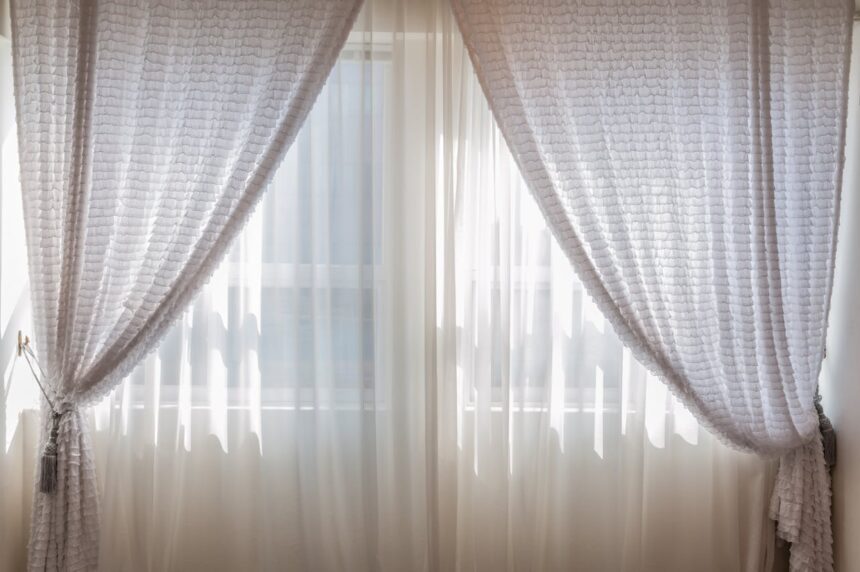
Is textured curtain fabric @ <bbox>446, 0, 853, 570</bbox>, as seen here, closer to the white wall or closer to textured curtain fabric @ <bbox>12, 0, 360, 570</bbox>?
the white wall

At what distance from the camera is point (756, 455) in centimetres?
234

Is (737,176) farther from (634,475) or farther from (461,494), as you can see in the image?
(461,494)

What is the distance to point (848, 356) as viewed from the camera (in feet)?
7.52

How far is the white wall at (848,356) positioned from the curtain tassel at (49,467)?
7.90ft

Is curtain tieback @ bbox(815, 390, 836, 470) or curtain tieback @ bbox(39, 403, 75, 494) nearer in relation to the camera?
curtain tieback @ bbox(39, 403, 75, 494)

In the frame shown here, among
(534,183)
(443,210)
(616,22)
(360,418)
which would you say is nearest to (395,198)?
(443,210)

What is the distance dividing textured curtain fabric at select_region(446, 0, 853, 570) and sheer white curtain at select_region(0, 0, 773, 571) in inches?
6.2

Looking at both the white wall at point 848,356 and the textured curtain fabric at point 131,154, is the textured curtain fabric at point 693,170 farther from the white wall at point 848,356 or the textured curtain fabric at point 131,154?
the textured curtain fabric at point 131,154

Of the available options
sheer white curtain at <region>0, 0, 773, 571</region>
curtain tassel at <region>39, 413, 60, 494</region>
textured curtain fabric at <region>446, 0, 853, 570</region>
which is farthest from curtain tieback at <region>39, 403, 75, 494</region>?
textured curtain fabric at <region>446, 0, 853, 570</region>

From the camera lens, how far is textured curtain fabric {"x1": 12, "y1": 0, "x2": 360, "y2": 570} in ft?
7.26

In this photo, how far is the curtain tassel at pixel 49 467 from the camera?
2.18 m

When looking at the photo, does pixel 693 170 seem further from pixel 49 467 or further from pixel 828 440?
pixel 49 467

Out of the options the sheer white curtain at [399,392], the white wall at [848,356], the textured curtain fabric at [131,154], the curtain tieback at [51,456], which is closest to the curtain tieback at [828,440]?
the white wall at [848,356]

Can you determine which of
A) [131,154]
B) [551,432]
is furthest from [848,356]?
[131,154]
